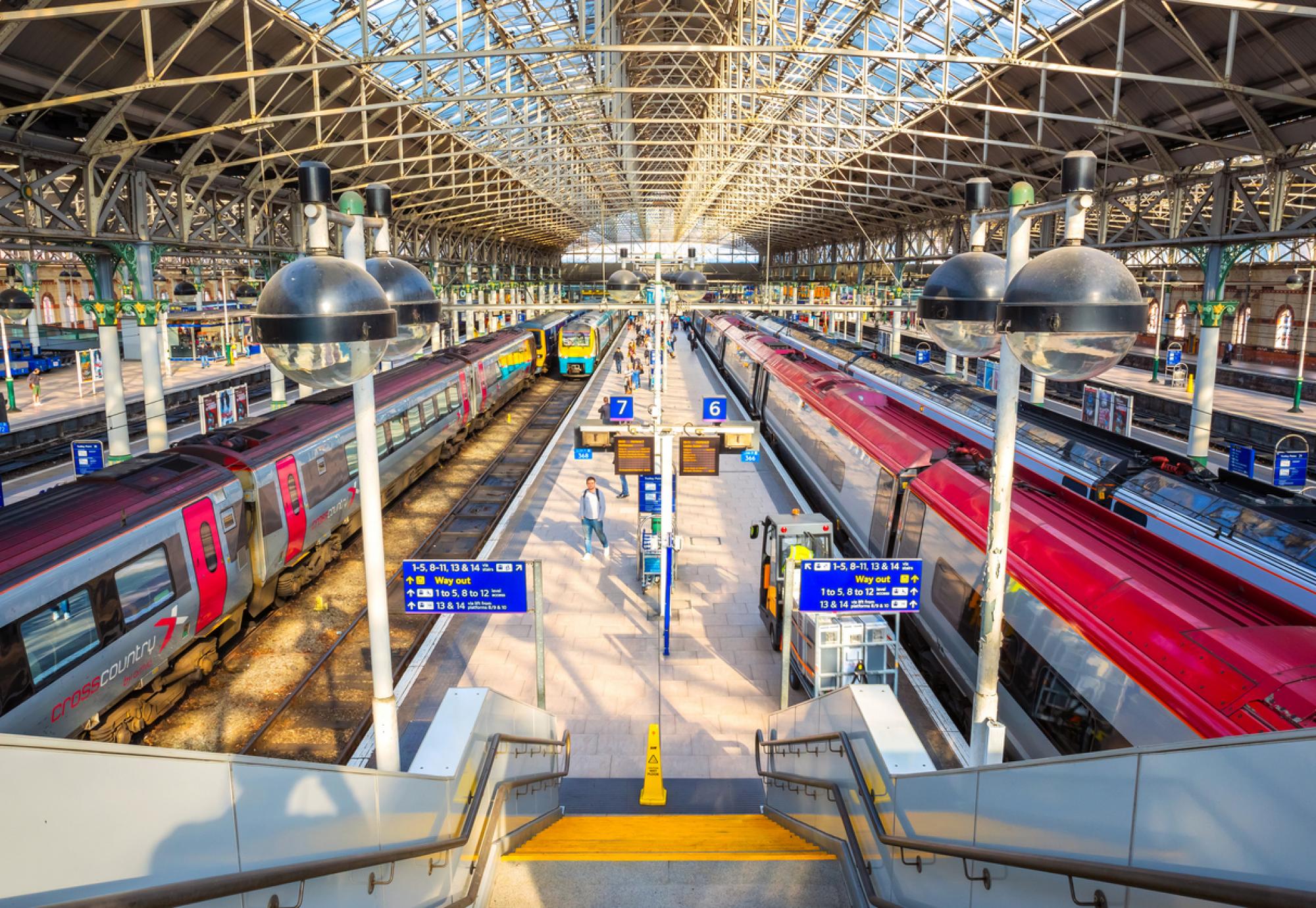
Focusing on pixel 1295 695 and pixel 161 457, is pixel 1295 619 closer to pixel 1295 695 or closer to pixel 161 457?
pixel 1295 695

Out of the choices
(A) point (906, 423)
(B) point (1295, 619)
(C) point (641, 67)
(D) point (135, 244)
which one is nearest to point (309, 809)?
(B) point (1295, 619)

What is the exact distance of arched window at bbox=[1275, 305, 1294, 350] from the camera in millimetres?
41219

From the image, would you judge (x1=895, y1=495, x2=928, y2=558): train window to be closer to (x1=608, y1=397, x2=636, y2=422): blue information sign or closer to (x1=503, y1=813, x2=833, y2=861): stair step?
(x1=608, y1=397, x2=636, y2=422): blue information sign

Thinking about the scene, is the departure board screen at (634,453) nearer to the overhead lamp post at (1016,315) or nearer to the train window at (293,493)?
the train window at (293,493)

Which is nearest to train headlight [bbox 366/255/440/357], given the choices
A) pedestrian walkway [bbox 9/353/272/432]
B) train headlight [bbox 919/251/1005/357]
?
train headlight [bbox 919/251/1005/357]

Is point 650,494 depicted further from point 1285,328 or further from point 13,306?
point 1285,328

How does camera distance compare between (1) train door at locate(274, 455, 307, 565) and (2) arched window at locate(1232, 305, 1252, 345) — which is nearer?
(1) train door at locate(274, 455, 307, 565)

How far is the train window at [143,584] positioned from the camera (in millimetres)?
8703

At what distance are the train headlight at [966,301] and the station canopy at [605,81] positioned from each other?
7.58m

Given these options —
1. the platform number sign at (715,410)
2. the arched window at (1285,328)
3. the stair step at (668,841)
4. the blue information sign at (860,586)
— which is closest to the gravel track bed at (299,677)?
the stair step at (668,841)

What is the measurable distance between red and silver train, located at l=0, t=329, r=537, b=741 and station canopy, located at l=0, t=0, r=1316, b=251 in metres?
5.36

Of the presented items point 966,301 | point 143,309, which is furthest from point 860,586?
point 143,309

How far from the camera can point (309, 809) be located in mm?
3361

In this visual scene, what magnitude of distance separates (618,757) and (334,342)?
257 inches
